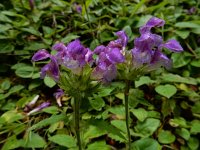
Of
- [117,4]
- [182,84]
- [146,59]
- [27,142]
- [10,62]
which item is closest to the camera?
[146,59]

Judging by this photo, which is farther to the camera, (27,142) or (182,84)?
(182,84)

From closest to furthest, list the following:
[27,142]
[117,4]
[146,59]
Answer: [146,59], [27,142], [117,4]

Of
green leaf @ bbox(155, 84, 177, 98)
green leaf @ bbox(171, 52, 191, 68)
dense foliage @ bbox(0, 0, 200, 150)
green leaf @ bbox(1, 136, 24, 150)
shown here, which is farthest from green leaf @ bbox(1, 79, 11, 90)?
green leaf @ bbox(171, 52, 191, 68)

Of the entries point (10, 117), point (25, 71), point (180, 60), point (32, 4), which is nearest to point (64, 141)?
point (10, 117)

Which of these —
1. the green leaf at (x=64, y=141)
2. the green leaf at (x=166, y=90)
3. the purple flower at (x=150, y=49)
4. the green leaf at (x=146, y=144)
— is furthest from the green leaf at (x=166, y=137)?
the purple flower at (x=150, y=49)

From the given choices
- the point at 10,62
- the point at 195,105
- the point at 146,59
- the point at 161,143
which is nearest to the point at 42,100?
the point at 10,62

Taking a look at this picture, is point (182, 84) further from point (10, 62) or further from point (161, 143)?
point (10, 62)

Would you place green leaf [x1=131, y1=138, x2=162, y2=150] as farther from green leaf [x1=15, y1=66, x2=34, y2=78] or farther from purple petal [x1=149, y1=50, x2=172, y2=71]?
green leaf [x1=15, y1=66, x2=34, y2=78]

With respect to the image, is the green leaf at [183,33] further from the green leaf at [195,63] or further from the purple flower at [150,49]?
the purple flower at [150,49]
